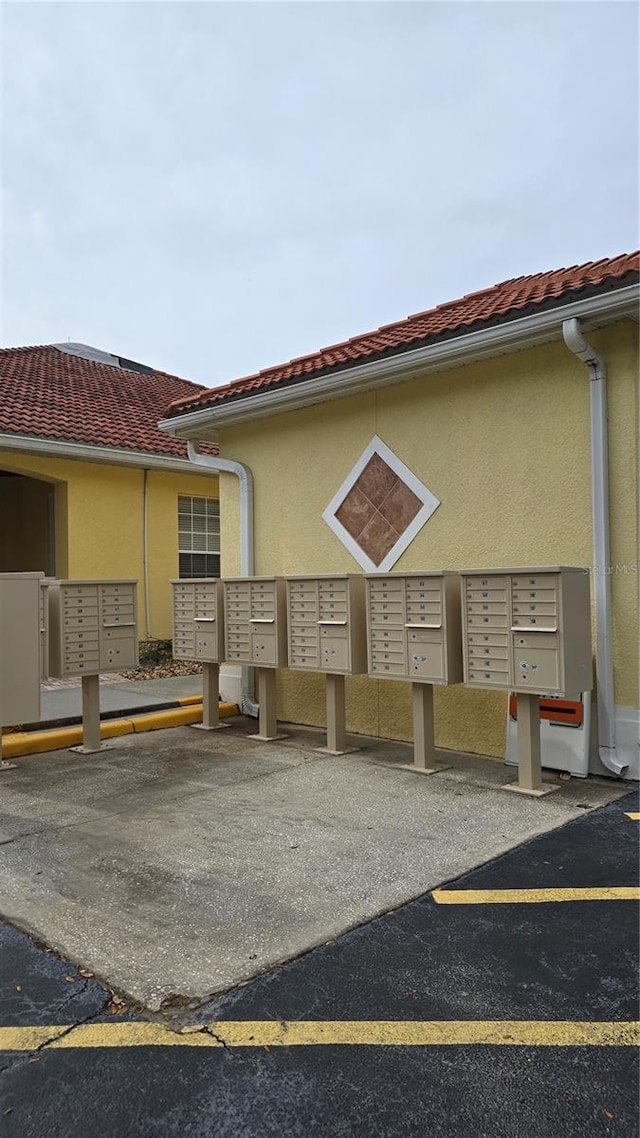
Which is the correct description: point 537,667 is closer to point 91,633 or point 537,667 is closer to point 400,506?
point 400,506

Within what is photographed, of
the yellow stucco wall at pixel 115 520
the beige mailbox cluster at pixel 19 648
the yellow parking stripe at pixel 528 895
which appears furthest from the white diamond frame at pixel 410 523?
the yellow stucco wall at pixel 115 520

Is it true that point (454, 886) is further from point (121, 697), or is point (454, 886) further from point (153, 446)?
point (153, 446)

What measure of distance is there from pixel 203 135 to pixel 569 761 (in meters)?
9.37

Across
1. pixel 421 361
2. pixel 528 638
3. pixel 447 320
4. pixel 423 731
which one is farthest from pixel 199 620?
pixel 447 320

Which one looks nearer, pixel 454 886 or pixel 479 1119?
pixel 479 1119

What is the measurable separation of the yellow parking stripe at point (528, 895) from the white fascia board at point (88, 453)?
900 centimetres

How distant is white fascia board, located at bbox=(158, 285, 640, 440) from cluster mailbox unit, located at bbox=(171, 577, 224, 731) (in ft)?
6.21

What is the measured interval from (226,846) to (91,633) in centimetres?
301

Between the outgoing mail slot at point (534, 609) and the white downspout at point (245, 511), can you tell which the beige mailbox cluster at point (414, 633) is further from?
the white downspout at point (245, 511)

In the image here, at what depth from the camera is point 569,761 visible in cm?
543

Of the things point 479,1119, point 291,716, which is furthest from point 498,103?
point 479,1119

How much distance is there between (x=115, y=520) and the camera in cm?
1176

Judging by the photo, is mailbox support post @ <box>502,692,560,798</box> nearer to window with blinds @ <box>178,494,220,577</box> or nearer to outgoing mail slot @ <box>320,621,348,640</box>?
outgoing mail slot @ <box>320,621,348,640</box>

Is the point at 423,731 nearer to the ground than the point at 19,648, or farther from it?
nearer to the ground
